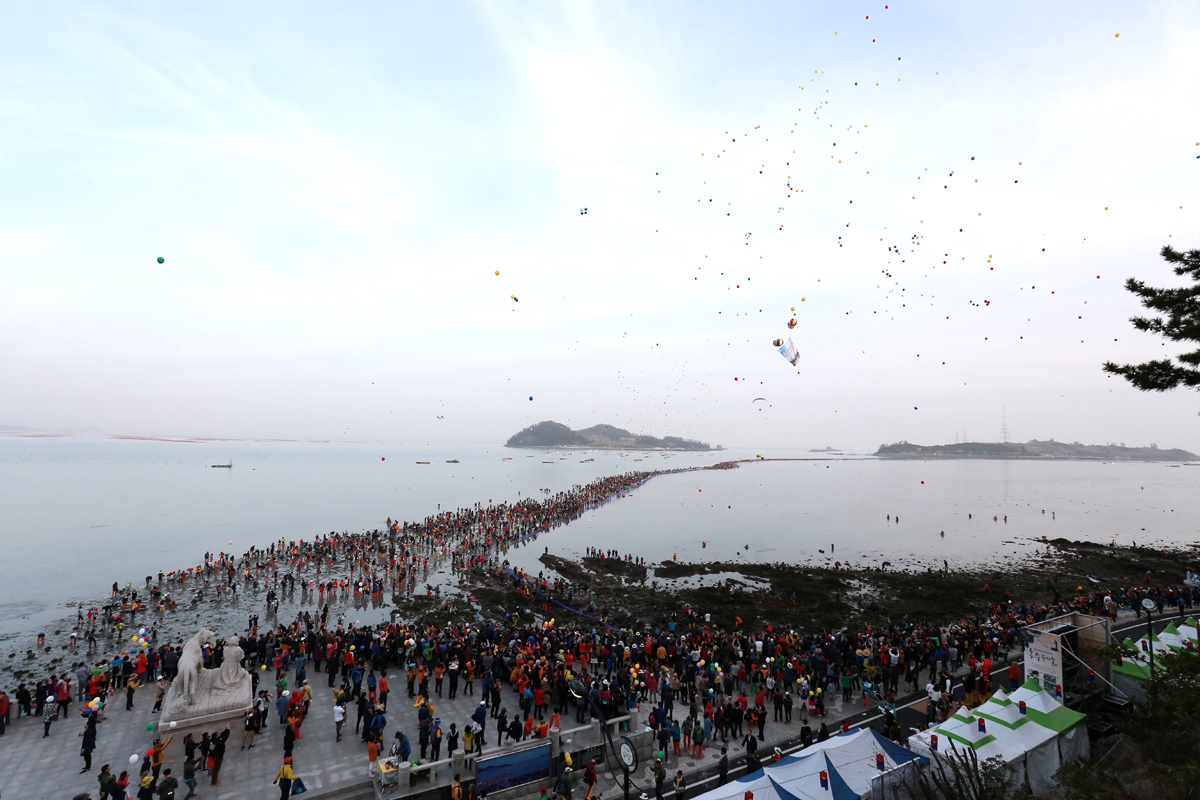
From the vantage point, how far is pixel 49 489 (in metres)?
78.7

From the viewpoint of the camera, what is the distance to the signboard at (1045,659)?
11117mm

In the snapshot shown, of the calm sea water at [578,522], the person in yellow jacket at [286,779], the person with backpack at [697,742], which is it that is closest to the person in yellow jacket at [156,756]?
the person in yellow jacket at [286,779]

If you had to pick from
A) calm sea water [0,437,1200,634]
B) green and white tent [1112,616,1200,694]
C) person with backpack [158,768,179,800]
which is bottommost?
calm sea water [0,437,1200,634]

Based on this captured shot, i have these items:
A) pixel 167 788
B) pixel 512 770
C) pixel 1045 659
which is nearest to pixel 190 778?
pixel 167 788

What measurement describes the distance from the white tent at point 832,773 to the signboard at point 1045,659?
16.4ft

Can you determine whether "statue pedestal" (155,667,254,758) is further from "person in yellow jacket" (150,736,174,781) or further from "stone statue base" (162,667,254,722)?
"person in yellow jacket" (150,736,174,781)

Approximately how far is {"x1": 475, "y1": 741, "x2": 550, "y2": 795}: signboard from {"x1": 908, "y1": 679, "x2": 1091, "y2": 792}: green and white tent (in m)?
7.07

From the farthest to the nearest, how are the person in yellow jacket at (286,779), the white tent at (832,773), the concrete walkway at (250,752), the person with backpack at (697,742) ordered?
the person with backpack at (697,742)
the concrete walkway at (250,752)
the person in yellow jacket at (286,779)
the white tent at (832,773)

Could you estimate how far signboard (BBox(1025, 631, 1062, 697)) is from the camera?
1112 cm

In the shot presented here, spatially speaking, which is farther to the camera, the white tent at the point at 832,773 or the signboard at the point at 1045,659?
the signboard at the point at 1045,659

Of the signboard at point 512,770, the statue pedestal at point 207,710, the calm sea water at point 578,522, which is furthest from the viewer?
the calm sea water at point 578,522

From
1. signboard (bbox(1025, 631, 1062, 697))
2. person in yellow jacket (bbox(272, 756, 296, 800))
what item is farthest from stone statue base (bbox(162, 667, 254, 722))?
signboard (bbox(1025, 631, 1062, 697))

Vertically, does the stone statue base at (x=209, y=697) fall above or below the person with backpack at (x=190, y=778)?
above

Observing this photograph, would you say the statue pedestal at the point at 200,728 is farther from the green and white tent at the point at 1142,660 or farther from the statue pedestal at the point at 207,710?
the green and white tent at the point at 1142,660
